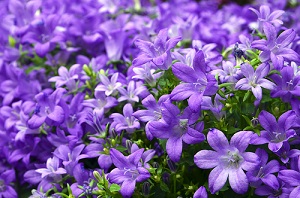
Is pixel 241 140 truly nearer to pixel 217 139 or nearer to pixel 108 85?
pixel 217 139

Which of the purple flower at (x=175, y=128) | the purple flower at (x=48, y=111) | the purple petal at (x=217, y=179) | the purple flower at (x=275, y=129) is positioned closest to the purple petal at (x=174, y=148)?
the purple flower at (x=175, y=128)

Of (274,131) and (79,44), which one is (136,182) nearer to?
(274,131)

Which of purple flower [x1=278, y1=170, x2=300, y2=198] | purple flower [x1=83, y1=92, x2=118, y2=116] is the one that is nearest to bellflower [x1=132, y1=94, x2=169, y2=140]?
purple flower [x1=83, y1=92, x2=118, y2=116]

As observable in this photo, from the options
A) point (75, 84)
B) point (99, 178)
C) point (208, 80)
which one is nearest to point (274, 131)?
point (208, 80)

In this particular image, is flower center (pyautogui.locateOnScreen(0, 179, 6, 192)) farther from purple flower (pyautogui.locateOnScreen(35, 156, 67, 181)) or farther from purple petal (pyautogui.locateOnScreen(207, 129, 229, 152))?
purple petal (pyautogui.locateOnScreen(207, 129, 229, 152))

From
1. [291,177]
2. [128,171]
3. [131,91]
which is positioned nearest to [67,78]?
[131,91]

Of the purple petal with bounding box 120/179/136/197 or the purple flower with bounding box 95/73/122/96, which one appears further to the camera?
the purple flower with bounding box 95/73/122/96

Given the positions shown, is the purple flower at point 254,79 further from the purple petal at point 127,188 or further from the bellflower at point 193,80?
the purple petal at point 127,188

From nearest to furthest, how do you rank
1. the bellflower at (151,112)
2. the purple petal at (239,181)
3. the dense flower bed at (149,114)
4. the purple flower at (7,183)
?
the purple petal at (239,181), the dense flower bed at (149,114), the bellflower at (151,112), the purple flower at (7,183)
